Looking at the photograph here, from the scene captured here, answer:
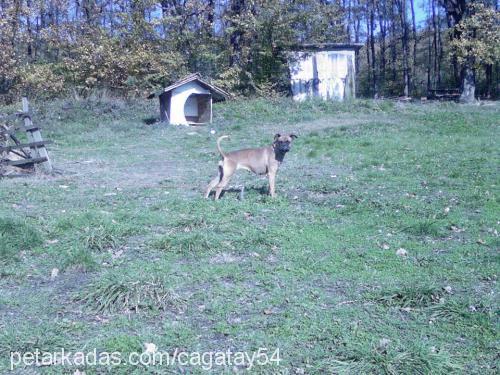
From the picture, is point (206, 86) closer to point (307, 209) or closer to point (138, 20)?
point (138, 20)

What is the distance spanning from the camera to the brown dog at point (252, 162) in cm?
947

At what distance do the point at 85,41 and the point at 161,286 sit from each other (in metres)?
28.8

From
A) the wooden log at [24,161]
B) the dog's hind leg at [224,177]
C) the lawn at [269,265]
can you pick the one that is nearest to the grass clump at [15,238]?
the lawn at [269,265]

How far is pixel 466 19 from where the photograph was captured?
28109mm

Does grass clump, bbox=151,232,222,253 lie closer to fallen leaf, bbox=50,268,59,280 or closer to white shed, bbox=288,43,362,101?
fallen leaf, bbox=50,268,59,280

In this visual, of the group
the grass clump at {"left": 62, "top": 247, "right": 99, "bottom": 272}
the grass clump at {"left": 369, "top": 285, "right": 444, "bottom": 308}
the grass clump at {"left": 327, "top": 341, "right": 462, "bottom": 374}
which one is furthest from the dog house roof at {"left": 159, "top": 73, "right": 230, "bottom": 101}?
the grass clump at {"left": 327, "top": 341, "right": 462, "bottom": 374}

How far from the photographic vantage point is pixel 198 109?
78.5 ft

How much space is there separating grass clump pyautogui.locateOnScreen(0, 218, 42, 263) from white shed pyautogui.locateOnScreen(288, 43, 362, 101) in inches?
911

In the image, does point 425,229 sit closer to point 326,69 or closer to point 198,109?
point 198,109

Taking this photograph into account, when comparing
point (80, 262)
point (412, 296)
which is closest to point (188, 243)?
point (80, 262)

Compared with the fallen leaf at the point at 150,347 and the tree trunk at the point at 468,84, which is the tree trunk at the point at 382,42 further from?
the fallen leaf at the point at 150,347

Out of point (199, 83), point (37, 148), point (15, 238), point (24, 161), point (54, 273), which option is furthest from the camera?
point (199, 83)

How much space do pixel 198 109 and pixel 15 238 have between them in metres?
17.5

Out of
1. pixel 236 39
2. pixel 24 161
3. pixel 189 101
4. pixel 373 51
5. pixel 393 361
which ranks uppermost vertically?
pixel 373 51
